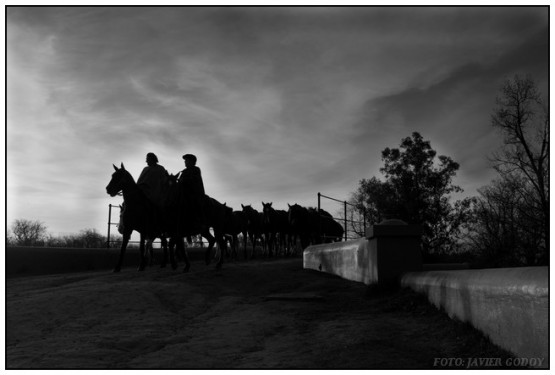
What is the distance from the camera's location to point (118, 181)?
13.4 metres

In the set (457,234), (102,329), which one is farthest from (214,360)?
(457,234)

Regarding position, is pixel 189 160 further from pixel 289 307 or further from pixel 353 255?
pixel 289 307

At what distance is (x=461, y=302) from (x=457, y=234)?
34.4m

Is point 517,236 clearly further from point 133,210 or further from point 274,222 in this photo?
point 133,210

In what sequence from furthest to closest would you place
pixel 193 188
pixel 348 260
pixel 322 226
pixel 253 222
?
pixel 322 226 < pixel 253 222 < pixel 193 188 < pixel 348 260

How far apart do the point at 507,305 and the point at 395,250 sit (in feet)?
15.0

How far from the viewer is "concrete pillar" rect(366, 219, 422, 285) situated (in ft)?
30.5

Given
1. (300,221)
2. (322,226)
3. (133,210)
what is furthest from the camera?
(322,226)

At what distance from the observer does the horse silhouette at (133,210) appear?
1343cm

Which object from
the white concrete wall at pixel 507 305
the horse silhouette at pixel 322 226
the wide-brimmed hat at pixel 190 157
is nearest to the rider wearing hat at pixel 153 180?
the wide-brimmed hat at pixel 190 157

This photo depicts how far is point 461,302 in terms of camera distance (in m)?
6.14

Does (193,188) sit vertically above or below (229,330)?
above

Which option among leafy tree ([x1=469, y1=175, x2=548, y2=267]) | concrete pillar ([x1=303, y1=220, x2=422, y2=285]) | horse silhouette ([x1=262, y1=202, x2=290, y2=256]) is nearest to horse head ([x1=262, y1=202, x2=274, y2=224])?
horse silhouette ([x1=262, y1=202, x2=290, y2=256])

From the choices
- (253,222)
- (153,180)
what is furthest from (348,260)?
(253,222)
